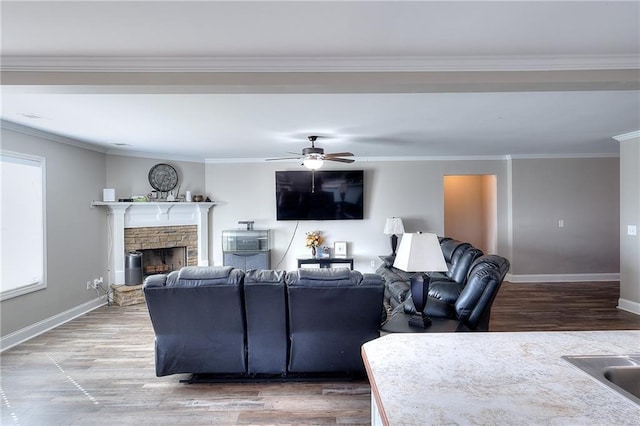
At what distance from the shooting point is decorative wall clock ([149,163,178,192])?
6117mm

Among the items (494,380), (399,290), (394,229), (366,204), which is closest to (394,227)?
(394,229)

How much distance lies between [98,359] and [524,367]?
12.4ft

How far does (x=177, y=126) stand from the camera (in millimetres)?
4160

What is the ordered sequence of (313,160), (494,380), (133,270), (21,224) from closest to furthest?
1. (494,380)
2. (21,224)
3. (313,160)
4. (133,270)

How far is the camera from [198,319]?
9.16ft

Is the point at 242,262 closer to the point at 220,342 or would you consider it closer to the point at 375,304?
the point at 220,342

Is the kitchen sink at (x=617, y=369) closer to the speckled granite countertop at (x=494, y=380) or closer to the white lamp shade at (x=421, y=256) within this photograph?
the speckled granite countertop at (x=494, y=380)

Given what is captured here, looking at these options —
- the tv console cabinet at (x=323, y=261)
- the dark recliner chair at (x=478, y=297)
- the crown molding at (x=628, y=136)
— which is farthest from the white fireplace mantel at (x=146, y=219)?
the crown molding at (x=628, y=136)

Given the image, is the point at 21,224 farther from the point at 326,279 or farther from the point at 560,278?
the point at 560,278

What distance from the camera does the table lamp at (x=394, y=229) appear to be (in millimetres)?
6383

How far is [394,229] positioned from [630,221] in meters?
3.37

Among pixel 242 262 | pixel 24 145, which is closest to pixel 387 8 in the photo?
pixel 24 145

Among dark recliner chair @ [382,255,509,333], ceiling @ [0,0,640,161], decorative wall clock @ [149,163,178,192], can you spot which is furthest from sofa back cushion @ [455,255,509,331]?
decorative wall clock @ [149,163,178,192]

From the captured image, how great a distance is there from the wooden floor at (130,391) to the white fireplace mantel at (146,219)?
1.50m
